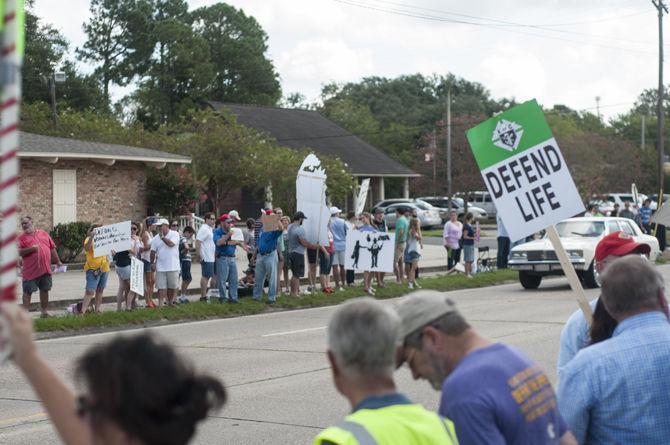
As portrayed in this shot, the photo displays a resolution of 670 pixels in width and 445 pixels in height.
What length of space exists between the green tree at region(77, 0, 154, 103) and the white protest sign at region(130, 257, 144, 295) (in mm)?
65197

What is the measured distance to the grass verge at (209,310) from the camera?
17.4m

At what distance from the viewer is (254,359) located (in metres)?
13.5

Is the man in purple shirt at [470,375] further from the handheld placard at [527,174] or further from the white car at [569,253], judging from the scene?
the white car at [569,253]

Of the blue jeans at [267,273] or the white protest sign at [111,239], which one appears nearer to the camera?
the white protest sign at [111,239]

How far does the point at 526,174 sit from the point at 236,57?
78.5 meters

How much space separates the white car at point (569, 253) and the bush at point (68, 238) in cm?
1355

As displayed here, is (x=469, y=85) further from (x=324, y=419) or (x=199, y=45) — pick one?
(x=324, y=419)

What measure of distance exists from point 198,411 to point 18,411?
8249mm

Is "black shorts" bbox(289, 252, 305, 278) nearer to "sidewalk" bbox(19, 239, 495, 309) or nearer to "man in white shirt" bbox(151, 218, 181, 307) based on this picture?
"man in white shirt" bbox(151, 218, 181, 307)

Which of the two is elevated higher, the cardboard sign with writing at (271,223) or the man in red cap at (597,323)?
the cardboard sign with writing at (271,223)

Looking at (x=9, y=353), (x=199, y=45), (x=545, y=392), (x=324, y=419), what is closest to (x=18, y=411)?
(x=324, y=419)

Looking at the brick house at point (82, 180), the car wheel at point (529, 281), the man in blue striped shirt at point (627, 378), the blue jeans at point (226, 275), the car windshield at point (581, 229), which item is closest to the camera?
the man in blue striped shirt at point (627, 378)

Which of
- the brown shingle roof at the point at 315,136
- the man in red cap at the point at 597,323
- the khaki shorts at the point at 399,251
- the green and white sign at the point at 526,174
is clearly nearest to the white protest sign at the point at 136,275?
the khaki shorts at the point at 399,251

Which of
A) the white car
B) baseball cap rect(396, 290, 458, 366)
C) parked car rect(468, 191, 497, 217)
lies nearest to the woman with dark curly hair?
baseball cap rect(396, 290, 458, 366)
